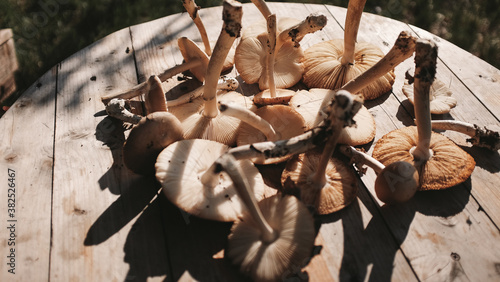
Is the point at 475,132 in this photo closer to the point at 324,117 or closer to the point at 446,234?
the point at 446,234

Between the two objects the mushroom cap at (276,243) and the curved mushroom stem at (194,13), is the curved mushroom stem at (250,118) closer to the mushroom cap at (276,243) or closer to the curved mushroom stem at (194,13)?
the mushroom cap at (276,243)

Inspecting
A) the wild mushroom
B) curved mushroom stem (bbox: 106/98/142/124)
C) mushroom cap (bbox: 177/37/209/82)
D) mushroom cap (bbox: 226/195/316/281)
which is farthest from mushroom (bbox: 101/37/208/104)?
mushroom cap (bbox: 226/195/316/281)

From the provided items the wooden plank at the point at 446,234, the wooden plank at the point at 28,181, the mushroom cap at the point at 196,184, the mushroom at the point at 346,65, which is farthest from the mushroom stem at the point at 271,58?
the wooden plank at the point at 28,181

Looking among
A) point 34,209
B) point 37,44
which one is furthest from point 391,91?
point 37,44

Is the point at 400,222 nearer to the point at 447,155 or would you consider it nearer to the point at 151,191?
the point at 447,155

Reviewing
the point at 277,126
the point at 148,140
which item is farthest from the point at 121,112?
the point at 277,126
